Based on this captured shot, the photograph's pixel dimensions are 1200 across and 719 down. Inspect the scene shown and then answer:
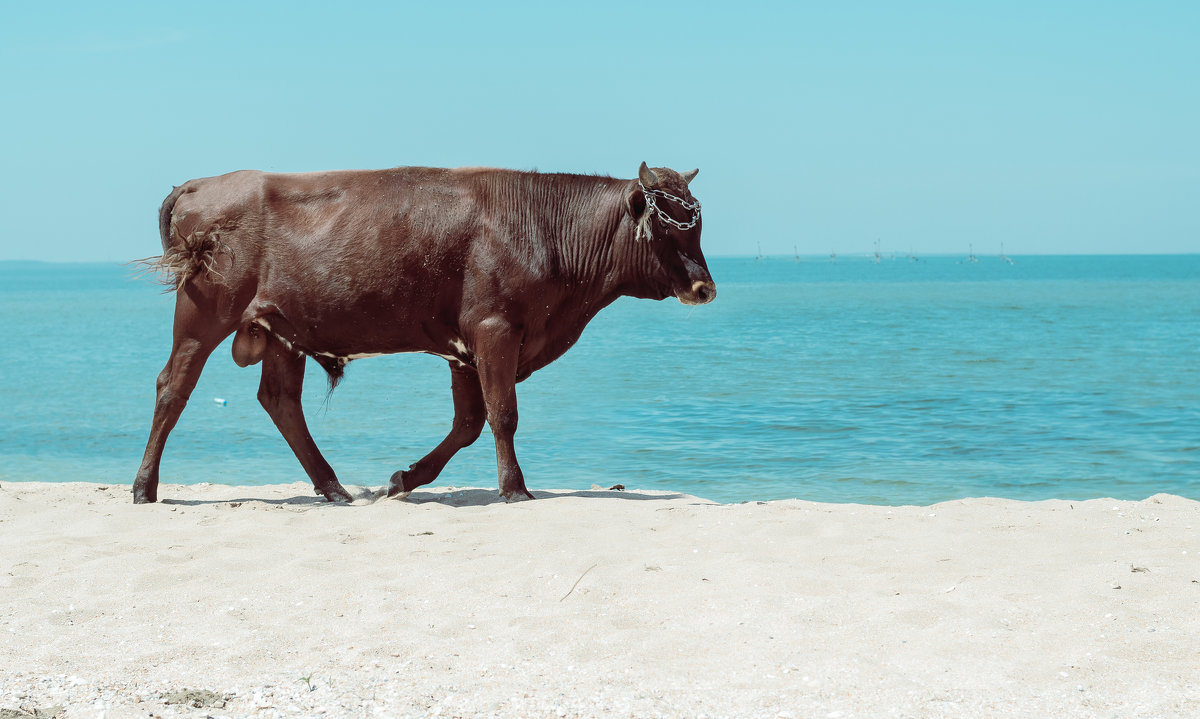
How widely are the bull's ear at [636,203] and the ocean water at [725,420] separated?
3415 millimetres

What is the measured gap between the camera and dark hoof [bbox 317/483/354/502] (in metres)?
9.50

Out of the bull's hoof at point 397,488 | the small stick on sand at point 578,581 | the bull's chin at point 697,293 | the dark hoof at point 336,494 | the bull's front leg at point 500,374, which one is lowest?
the dark hoof at point 336,494

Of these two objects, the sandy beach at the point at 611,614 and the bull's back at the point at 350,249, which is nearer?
the sandy beach at the point at 611,614

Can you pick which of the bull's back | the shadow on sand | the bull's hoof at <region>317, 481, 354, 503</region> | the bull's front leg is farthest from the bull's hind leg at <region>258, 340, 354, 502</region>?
the bull's front leg

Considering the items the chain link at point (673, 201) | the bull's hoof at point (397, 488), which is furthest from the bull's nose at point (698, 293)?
the bull's hoof at point (397, 488)

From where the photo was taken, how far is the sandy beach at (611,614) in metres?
4.76

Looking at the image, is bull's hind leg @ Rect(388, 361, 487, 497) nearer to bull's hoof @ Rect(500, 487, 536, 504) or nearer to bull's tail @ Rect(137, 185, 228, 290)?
bull's hoof @ Rect(500, 487, 536, 504)

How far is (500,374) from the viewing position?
341 inches

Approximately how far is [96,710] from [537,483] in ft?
26.9

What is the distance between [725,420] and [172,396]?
10.4m

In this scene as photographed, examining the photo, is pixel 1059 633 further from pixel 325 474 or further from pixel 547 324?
pixel 325 474

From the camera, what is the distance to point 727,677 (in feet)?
16.2

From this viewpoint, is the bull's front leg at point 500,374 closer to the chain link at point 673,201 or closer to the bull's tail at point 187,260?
the chain link at point 673,201

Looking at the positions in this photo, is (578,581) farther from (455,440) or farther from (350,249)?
(350,249)
